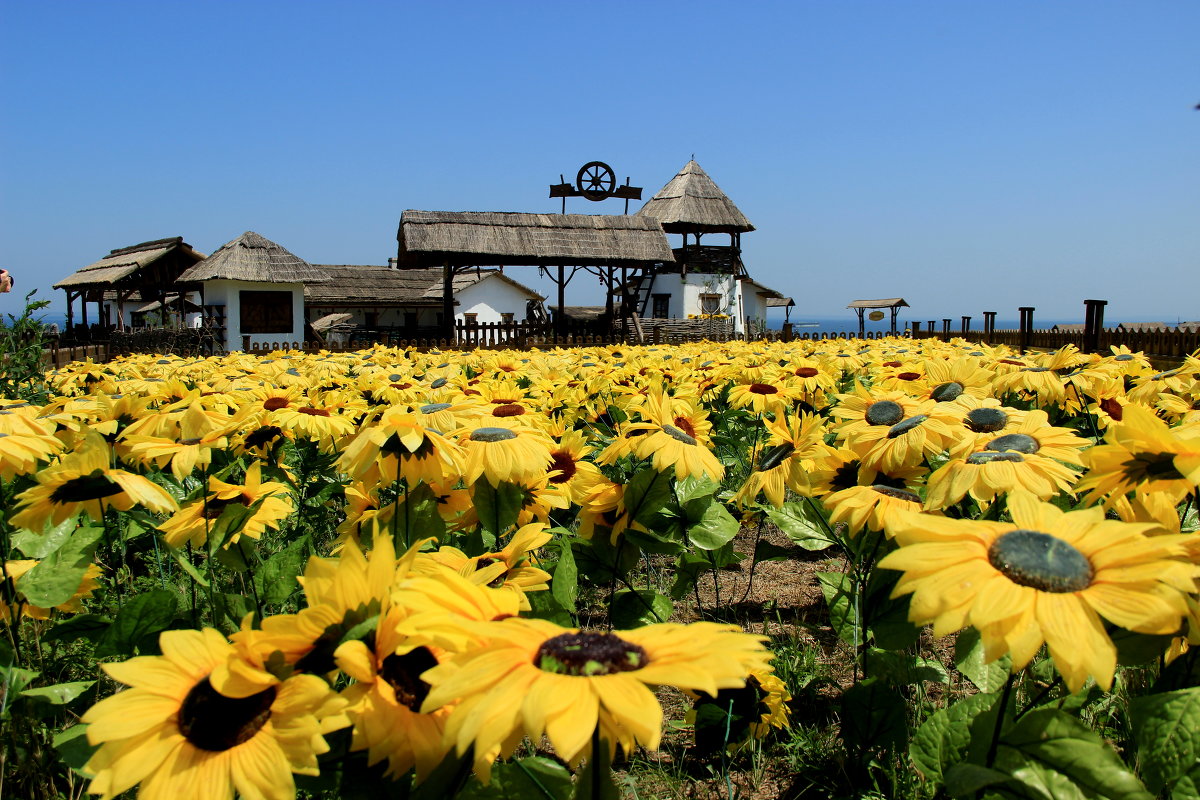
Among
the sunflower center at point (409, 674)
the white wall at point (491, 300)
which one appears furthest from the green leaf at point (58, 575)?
the white wall at point (491, 300)

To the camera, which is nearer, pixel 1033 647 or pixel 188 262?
pixel 1033 647

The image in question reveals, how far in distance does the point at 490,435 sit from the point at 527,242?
21.8 metres

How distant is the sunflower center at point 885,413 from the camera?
221cm

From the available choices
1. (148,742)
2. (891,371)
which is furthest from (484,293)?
(148,742)

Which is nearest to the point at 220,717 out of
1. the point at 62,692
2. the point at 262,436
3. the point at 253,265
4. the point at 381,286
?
the point at 62,692

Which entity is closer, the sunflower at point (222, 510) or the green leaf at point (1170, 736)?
the green leaf at point (1170, 736)

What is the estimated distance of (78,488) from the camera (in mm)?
1523

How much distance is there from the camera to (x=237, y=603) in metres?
1.65

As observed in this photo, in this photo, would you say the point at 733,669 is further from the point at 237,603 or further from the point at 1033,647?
the point at 237,603

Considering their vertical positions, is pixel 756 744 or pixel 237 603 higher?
pixel 237 603

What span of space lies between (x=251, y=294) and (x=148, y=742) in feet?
92.9

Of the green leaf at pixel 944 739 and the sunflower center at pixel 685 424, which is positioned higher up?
the sunflower center at pixel 685 424

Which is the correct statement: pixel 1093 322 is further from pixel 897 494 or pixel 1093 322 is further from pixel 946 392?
pixel 897 494

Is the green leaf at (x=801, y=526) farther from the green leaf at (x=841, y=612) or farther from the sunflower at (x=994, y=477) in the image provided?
the sunflower at (x=994, y=477)
